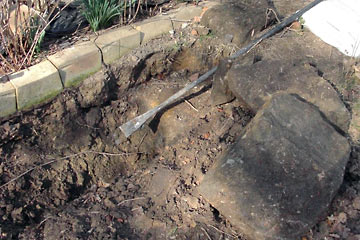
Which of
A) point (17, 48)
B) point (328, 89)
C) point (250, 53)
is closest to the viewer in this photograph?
point (328, 89)

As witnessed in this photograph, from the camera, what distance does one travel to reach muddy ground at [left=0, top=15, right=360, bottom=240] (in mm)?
2211

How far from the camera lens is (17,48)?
2.73 m

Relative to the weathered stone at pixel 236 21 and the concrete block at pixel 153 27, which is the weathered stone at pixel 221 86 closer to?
the weathered stone at pixel 236 21

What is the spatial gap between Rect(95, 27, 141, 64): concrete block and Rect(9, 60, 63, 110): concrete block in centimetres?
45

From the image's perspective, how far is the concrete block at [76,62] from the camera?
275cm

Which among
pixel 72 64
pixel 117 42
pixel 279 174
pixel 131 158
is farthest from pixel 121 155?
pixel 279 174

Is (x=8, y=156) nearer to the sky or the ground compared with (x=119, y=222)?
nearer to the sky

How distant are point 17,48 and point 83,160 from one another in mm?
1007

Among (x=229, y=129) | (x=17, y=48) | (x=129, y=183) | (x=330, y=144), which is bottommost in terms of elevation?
(x=129, y=183)

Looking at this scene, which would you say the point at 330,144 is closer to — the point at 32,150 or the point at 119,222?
the point at 119,222

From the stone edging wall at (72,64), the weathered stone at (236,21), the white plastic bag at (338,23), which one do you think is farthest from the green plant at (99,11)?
the white plastic bag at (338,23)

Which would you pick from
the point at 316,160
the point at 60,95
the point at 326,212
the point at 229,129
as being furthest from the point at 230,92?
the point at 60,95

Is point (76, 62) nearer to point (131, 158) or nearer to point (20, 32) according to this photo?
point (20, 32)

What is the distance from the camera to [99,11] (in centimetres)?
298
